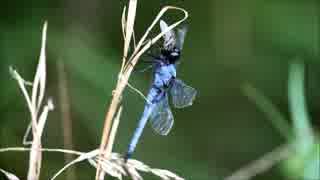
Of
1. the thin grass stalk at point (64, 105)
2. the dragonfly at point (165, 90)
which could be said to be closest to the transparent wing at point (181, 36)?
the dragonfly at point (165, 90)

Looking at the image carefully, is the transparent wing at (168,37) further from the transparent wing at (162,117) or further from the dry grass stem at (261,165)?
the dry grass stem at (261,165)

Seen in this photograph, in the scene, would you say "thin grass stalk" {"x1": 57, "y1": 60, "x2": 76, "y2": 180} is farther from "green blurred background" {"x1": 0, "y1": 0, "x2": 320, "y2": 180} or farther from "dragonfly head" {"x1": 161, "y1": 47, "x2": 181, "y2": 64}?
"dragonfly head" {"x1": 161, "y1": 47, "x2": 181, "y2": 64}

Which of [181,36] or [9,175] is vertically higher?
[181,36]

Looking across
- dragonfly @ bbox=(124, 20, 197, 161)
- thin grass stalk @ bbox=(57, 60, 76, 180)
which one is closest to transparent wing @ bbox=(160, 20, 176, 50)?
dragonfly @ bbox=(124, 20, 197, 161)

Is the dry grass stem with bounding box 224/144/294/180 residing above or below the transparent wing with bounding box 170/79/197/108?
below

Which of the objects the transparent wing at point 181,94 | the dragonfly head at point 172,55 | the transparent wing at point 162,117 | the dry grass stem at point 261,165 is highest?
the dragonfly head at point 172,55

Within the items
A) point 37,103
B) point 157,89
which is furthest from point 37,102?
point 157,89

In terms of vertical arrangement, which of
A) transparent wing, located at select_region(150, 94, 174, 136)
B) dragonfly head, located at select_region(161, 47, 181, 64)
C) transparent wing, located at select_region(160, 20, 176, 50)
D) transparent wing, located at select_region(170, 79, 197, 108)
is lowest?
transparent wing, located at select_region(150, 94, 174, 136)

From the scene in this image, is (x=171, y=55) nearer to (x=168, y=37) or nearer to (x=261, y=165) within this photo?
(x=168, y=37)
